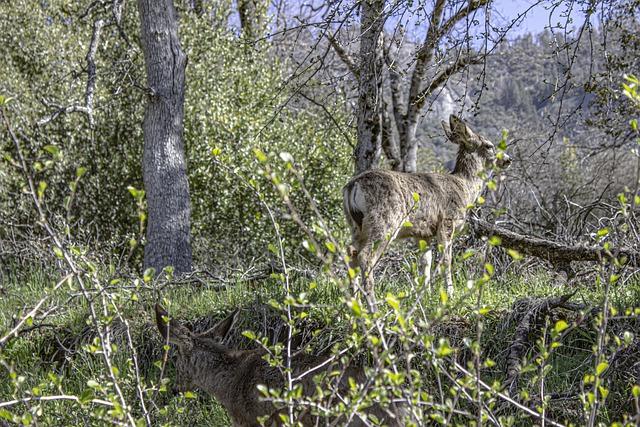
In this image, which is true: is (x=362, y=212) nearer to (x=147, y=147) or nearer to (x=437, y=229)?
(x=437, y=229)

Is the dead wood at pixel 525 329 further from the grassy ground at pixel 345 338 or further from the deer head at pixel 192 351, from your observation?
the deer head at pixel 192 351

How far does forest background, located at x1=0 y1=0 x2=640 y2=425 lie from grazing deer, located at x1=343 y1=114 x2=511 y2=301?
0.33 m

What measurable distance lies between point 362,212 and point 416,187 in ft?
2.33

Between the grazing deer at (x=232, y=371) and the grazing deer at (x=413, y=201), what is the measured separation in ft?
3.84

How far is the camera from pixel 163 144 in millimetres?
8922

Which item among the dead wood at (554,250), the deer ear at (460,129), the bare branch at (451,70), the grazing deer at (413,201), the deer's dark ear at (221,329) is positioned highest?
the bare branch at (451,70)

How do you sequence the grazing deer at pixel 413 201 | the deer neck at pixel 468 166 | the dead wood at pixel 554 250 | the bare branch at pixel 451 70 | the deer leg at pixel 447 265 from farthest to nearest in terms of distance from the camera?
1. the deer neck at pixel 468 166
2. the grazing deer at pixel 413 201
3. the dead wood at pixel 554 250
4. the bare branch at pixel 451 70
5. the deer leg at pixel 447 265

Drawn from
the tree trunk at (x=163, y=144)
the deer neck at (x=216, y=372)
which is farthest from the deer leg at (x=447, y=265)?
the tree trunk at (x=163, y=144)

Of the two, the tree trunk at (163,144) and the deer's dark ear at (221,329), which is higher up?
the tree trunk at (163,144)

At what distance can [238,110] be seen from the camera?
13305mm

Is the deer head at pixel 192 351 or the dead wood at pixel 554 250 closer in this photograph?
the deer head at pixel 192 351

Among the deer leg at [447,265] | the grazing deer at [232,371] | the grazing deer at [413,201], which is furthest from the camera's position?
the grazing deer at [413,201]

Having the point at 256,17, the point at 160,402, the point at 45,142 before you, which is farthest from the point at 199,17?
the point at 160,402

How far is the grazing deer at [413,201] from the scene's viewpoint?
6.22 m
